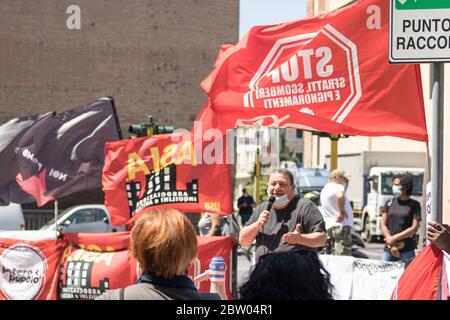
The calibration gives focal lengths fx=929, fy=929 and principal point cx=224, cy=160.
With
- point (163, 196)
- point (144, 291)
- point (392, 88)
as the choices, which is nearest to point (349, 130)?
point (392, 88)

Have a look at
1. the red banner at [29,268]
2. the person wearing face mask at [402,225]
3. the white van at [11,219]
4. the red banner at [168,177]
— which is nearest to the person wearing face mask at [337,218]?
the person wearing face mask at [402,225]

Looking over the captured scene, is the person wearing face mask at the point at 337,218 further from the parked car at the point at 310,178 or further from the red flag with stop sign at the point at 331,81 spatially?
the parked car at the point at 310,178

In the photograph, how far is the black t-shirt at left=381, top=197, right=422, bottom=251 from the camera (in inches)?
415

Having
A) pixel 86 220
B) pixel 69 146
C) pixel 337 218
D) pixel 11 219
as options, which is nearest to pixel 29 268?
pixel 69 146

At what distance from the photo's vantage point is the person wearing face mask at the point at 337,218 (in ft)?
42.1

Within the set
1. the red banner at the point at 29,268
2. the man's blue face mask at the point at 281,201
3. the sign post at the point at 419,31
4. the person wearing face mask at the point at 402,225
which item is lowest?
the red banner at the point at 29,268

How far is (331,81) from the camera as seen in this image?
341 inches

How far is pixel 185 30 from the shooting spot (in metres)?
43.3

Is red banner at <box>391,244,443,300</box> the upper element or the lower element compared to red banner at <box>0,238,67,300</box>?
upper

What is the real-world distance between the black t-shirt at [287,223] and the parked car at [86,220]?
1581 centimetres

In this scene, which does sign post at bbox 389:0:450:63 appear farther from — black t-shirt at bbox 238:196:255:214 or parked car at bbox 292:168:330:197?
parked car at bbox 292:168:330:197

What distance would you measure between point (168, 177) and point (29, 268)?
6.27ft

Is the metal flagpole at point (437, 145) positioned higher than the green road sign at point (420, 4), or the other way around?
the green road sign at point (420, 4)

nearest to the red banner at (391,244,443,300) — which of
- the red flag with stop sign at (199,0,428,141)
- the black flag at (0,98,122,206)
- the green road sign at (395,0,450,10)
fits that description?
the green road sign at (395,0,450,10)
